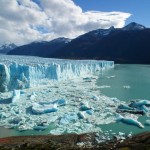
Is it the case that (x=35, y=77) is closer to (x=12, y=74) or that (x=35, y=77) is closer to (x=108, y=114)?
(x=12, y=74)

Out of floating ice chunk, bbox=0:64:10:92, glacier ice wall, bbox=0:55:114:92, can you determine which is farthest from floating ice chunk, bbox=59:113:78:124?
glacier ice wall, bbox=0:55:114:92

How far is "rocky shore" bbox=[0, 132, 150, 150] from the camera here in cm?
934

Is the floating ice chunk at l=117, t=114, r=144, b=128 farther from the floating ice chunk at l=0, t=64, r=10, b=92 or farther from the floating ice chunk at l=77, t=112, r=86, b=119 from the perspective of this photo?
the floating ice chunk at l=0, t=64, r=10, b=92

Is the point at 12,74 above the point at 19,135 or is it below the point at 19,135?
above

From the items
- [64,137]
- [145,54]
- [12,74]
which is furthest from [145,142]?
[145,54]

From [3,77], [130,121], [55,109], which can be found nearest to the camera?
[130,121]

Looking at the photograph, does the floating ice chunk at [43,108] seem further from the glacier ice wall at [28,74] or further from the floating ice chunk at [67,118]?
the glacier ice wall at [28,74]

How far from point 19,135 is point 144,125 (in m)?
5.58

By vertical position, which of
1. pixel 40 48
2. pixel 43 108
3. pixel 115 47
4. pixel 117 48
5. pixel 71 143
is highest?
pixel 115 47

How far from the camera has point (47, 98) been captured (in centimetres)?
1920

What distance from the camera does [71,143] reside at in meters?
10.4

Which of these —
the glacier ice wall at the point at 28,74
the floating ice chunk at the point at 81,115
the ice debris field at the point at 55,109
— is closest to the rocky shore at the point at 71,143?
the ice debris field at the point at 55,109

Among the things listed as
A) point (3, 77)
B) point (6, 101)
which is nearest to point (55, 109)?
Result: point (6, 101)

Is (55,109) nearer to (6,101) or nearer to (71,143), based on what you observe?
(6,101)
